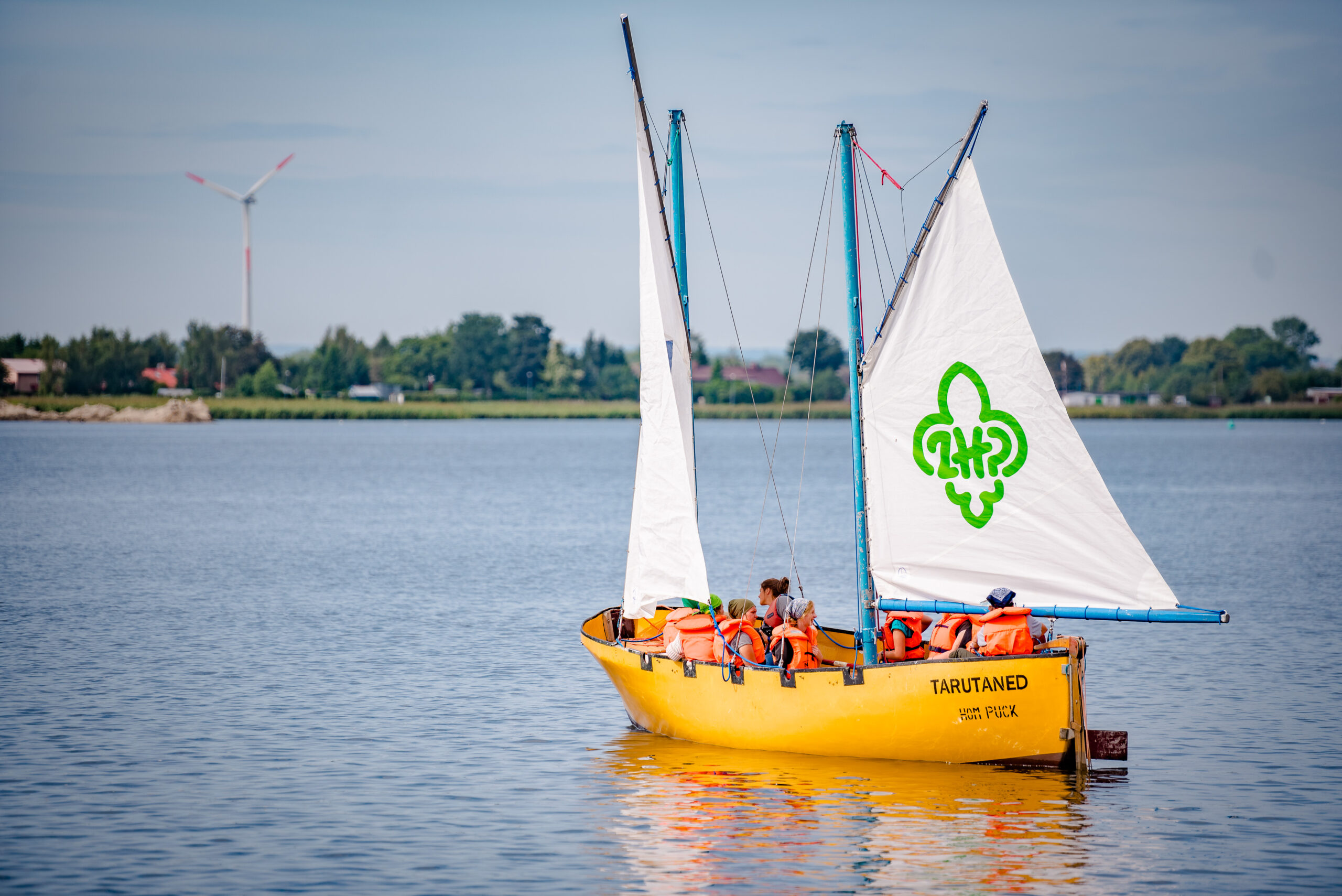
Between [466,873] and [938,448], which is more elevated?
[938,448]

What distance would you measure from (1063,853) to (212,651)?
75.8 feet

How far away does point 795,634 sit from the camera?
2309 centimetres

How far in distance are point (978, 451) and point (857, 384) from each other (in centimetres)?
224

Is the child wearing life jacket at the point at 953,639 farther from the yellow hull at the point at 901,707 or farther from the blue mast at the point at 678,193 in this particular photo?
the blue mast at the point at 678,193

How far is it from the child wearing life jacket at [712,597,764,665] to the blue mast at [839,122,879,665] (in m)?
1.80

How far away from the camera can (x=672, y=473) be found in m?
25.1

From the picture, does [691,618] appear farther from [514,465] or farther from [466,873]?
[514,465]

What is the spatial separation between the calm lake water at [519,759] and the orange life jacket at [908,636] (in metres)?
2.66

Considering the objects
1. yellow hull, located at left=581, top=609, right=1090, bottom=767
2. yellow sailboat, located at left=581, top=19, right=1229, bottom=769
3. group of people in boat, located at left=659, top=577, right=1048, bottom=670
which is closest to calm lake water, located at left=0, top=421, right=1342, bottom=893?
yellow hull, located at left=581, top=609, right=1090, bottom=767

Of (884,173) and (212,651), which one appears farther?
(212,651)

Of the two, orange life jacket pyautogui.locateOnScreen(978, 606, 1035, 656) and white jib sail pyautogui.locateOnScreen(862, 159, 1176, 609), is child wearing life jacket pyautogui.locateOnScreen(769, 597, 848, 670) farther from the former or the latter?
orange life jacket pyautogui.locateOnScreen(978, 606, 1035, 656)

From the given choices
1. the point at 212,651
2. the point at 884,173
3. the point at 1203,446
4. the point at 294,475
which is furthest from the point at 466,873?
the point at 1203,446

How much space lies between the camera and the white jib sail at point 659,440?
81.4 feet

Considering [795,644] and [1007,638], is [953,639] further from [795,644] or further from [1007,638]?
[795,644]
